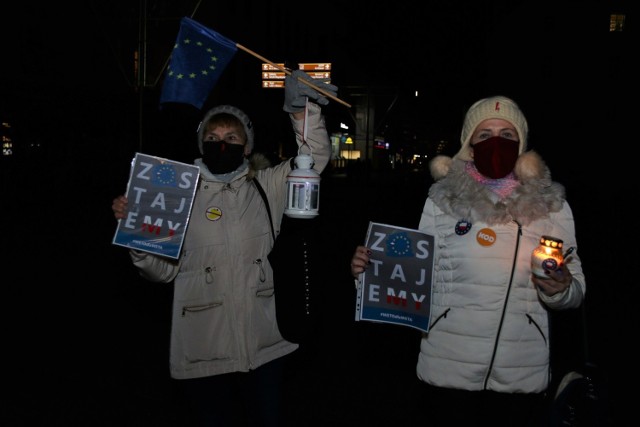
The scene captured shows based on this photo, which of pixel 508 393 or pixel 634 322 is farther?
pixel 634 322

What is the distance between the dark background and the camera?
499 centimetres

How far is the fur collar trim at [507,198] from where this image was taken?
2.68 m

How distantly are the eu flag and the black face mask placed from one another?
28 centimetres

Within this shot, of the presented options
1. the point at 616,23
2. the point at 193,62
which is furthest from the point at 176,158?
the point at 616,23

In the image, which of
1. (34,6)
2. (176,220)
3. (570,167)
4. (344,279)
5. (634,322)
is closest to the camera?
(176,220)

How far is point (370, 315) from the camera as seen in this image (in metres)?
2.80

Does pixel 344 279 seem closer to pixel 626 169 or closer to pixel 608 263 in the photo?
pixel 608 263

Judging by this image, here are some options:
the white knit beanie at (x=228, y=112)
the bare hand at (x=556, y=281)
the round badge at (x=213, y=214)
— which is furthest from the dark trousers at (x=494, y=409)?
the white knit beanie at (x=228, y=112)

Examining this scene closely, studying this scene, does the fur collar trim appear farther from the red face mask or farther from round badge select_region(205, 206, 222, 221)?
round badge select_region(205, 206, 222, 221)

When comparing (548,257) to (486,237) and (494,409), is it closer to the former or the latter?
(486,237)

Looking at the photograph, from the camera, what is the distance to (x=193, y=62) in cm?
338

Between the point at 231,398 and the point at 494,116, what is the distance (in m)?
1.96

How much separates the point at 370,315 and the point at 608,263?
10595 millimetres

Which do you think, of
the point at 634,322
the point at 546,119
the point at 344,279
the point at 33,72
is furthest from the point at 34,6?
the point at 546,119
